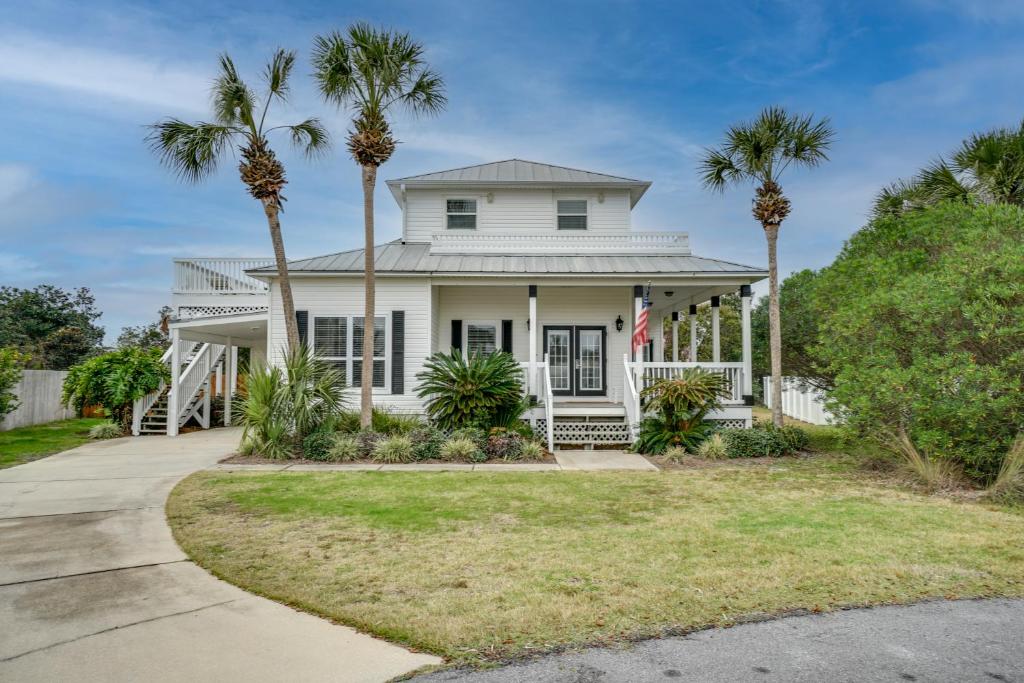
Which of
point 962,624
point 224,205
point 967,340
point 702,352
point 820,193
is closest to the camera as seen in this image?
point 962,624

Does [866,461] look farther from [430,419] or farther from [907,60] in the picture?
[907,60]

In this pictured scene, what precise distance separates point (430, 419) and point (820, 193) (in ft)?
41.3

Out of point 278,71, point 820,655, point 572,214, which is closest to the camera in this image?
point 820,655

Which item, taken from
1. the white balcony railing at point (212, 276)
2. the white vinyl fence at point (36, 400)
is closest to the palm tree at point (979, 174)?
the white balcony railing at point (212, 276)

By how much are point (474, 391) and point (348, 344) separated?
12.8 feet

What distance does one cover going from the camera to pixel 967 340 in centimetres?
913

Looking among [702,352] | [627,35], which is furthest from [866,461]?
[702,352]

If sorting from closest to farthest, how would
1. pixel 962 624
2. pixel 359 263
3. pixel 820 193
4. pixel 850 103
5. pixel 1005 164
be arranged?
pixel 962 624, pixel 1005 164, pixel 850 103, pixel 359 263, pixel 820 193

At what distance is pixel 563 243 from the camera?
17.1 m

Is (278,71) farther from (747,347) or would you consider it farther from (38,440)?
(747,347)

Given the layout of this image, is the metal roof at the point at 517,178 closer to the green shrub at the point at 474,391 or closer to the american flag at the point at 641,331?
the american flag at the point at 641,331

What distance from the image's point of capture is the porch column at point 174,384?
16375 mm

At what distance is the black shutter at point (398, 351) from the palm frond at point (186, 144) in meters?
5.15

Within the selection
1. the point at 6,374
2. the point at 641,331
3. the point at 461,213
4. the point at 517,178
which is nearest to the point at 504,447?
the point at 641,331
